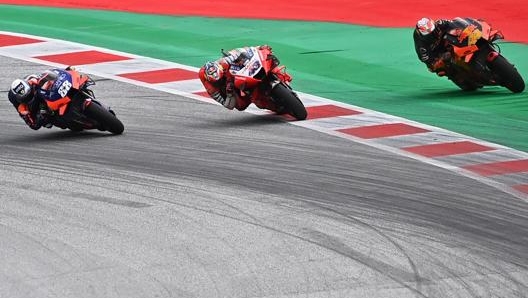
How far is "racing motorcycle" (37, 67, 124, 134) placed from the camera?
15.5 metres

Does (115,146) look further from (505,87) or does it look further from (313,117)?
(505,87)

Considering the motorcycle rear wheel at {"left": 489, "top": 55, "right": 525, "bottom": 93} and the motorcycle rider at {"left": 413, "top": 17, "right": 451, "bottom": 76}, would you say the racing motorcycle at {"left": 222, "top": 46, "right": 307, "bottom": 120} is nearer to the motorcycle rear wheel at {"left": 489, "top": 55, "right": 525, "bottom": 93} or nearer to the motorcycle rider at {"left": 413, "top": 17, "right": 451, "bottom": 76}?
the motorcycle rider at {"left": 413, "top": 17, "right": 451, "bottom": 76}

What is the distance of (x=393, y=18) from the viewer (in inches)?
911

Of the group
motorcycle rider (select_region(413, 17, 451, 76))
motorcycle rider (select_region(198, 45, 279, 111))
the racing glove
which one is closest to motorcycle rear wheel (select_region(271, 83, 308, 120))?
motorcycle rider (select_region(198, 45, 279, 111))

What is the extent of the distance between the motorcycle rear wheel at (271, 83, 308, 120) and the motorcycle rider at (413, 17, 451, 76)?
250 centimetres

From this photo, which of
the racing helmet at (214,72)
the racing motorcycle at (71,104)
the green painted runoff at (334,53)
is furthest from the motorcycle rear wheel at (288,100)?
the racing motorcycle at (71,104)

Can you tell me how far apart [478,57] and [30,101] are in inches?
253

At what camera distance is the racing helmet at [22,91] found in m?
15.5

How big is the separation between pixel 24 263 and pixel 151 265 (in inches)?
40.6

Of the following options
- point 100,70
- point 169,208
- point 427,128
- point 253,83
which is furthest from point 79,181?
point 100,70

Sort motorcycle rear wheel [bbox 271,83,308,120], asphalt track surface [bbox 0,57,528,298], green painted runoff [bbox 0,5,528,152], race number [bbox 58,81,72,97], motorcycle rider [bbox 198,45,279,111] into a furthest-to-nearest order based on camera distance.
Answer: green painted runoff [bbox 0,5,528,152] → motorcycle rider [bbox 198,45,279,111] → motorcycle rear wheel [bbox 271,83,308,120] → race number [bbox 58,81,72,97] → asphalt track surface [bbox 0,57,528,298]

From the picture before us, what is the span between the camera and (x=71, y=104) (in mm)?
15594

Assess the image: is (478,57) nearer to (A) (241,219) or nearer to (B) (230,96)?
(B) (230,96)

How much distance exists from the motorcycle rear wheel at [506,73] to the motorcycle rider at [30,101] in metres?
6.32
